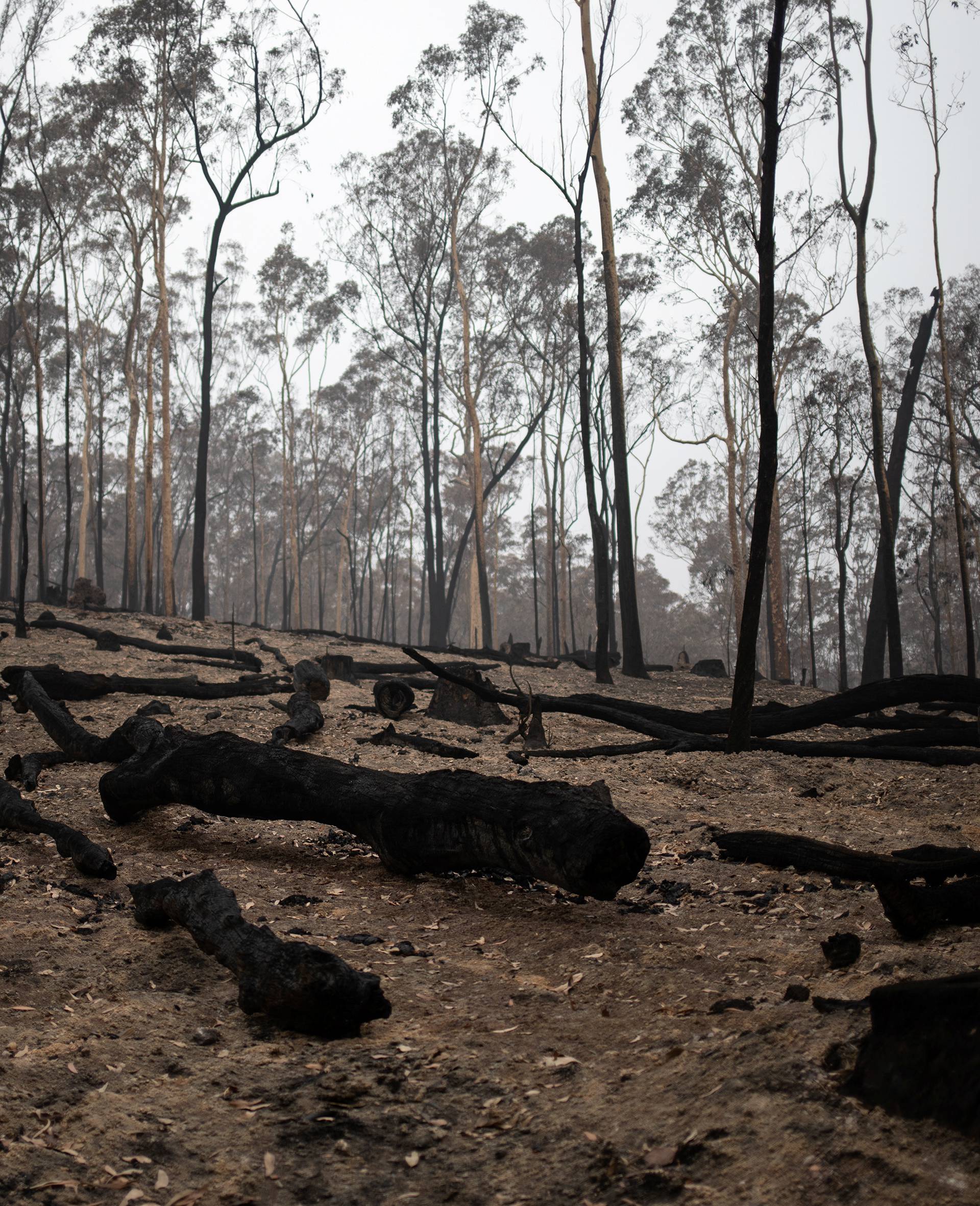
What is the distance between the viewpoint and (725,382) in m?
22.9

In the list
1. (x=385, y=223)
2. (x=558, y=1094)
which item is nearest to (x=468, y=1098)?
(x=558, y=1094)

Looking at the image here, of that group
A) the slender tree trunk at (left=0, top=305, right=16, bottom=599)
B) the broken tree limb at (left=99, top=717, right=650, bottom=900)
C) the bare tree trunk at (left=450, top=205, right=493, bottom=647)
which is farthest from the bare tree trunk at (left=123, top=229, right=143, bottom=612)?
the broken tree limb at (left=99, top=717, right=650, bottom=900)

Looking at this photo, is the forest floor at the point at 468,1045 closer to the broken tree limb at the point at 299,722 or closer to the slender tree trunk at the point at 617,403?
the broken tree limb at the point at 299,722

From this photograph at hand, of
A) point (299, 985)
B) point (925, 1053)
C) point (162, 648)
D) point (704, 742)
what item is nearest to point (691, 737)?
point (704, 742)

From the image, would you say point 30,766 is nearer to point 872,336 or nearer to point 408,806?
point 408,806

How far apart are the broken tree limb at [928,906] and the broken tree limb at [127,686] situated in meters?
5.69

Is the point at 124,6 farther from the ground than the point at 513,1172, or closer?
farther from the ground

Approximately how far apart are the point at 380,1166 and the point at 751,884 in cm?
197

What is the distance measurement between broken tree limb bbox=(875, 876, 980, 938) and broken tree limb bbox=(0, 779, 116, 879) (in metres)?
2.72

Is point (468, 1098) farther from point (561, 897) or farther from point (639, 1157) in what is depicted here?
point (561, 897)

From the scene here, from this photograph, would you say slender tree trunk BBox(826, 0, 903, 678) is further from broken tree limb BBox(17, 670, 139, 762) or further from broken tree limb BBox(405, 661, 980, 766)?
broken tree limb BBox(17, 670, 139, 762)

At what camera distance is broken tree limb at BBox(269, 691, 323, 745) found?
5855mm

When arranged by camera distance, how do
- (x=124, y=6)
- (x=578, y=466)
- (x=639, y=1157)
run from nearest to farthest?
(x=639, y=1157)
(x=124, y=6)
(x=578, y=466)

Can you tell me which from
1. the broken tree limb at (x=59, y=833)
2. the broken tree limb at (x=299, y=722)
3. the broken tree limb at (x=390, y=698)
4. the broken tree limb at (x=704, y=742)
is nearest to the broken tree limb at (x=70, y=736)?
the broken tree limb at (x=59, y=833)
